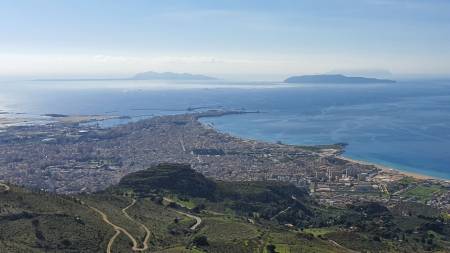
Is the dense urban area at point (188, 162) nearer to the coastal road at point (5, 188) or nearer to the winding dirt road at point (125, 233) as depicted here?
the coastal road at point (5, 188)

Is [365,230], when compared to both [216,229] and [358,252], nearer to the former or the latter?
[358,252]

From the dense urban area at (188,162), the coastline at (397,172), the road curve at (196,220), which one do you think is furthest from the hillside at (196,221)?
the coastline at (397,172)

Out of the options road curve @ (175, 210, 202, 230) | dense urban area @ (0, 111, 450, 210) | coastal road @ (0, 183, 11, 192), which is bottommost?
dense urban area @ (0, 111, 450, 210)

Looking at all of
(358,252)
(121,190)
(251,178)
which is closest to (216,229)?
(358,252)

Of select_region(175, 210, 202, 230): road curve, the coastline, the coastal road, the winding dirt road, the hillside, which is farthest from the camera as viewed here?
the coastline

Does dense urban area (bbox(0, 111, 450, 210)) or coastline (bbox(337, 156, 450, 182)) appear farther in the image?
coastline (bbox(337, 156, 450, 182))

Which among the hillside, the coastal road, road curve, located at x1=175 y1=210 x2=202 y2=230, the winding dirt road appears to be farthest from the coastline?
the coastal road

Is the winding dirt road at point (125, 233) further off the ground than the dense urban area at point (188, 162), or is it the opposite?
the winding dirt road at point (125, 233)

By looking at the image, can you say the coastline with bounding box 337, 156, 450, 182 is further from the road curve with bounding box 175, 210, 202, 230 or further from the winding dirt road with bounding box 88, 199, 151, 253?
the winding dirt road with bounding box 88, 199, 151, 253

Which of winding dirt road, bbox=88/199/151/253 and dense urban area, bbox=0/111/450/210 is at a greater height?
winding dirt road, bbox=88/199/151/253
